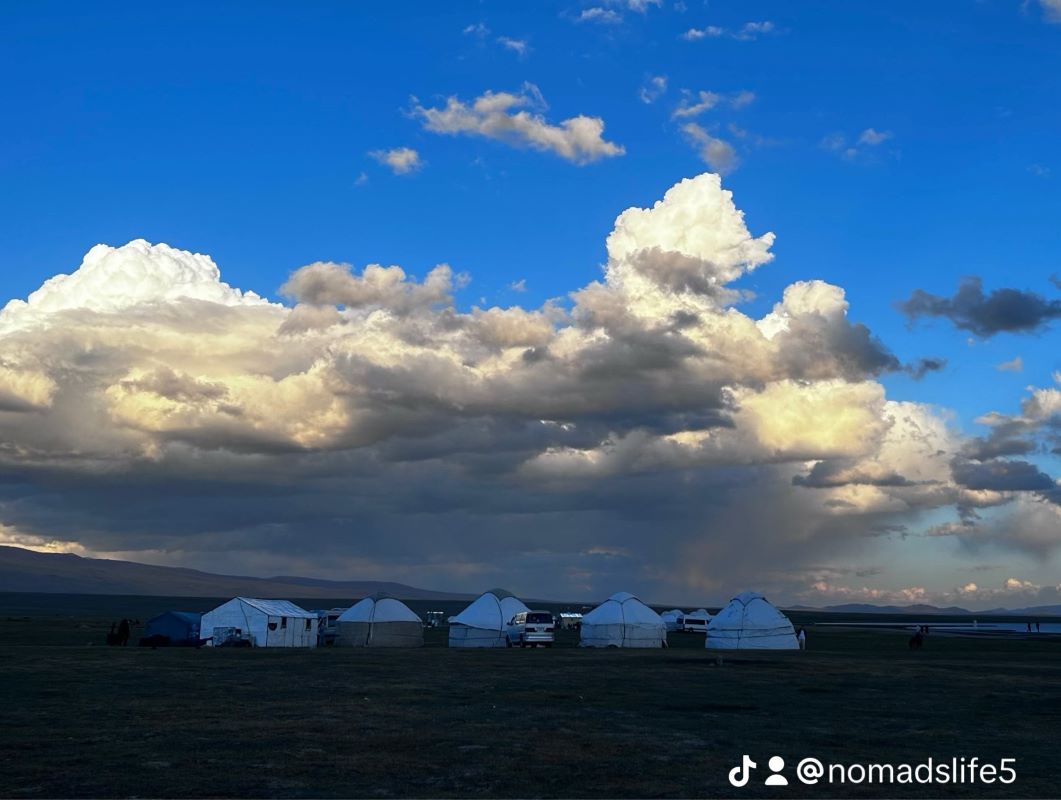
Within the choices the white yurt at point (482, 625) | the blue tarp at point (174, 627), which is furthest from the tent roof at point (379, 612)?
the blue tarp at point (174, 627)

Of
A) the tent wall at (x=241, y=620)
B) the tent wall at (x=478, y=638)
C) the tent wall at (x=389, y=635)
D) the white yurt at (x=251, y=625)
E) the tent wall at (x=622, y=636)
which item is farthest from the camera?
the tent wall at (x=622, y=636)

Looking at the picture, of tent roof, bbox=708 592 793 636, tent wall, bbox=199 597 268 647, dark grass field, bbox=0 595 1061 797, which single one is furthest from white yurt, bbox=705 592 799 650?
tent wall, bbox=199 597 268 647

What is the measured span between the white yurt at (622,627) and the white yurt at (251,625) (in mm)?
20592

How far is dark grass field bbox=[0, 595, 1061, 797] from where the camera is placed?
1805 cm

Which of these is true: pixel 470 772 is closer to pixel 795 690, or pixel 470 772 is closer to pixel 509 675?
pixel 795 690

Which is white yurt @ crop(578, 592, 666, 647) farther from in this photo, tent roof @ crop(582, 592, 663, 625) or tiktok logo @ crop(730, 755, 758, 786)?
tiktok logo @ crop(730, 755, 758, 786)

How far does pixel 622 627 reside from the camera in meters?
75.3

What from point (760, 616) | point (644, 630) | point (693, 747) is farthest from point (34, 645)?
point (693, 747)

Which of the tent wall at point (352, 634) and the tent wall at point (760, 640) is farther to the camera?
the tent wall at point (352, 634)

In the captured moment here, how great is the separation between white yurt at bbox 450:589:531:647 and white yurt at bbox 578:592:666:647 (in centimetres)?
562

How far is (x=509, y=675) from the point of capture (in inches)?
1656

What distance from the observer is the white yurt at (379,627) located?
7250 centimetres

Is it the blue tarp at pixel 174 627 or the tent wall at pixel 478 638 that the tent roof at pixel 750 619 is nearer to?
the tent wall at pixel 478 638

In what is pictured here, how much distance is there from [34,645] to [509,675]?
3626 cm
